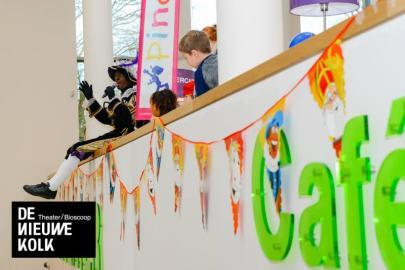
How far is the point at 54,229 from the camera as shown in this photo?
6613 millimetres

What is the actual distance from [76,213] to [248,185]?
14.7ft

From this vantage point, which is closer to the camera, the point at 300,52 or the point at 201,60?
the point at 300,52

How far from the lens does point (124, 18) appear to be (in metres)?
13.8

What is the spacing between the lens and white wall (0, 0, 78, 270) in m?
13.0

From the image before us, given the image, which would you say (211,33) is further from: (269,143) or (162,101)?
(269,143)

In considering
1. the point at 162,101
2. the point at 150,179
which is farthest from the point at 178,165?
the point at 162,101

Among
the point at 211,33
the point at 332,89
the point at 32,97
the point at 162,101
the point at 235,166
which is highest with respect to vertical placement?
the point at 32,97

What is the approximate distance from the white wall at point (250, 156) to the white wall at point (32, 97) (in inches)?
→ 327

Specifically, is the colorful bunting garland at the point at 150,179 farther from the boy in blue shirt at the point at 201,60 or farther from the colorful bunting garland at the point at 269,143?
the boy in blue shirt at the point at 201,60

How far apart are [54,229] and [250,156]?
14.3 feet

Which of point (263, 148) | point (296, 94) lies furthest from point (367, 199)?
point (263, 148)

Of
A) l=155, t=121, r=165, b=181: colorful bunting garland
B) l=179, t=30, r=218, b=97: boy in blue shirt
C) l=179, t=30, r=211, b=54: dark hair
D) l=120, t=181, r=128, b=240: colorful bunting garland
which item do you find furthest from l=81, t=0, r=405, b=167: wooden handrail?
l=120, t=181, r=128, b=240: colorful bunting garland

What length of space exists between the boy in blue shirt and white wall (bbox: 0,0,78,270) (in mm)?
9095

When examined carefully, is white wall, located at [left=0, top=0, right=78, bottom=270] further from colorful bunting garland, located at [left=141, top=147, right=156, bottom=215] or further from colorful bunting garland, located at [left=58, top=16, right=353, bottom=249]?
colorful bunting garland, located at [left=141, top=147, right=156, bottom=215]
